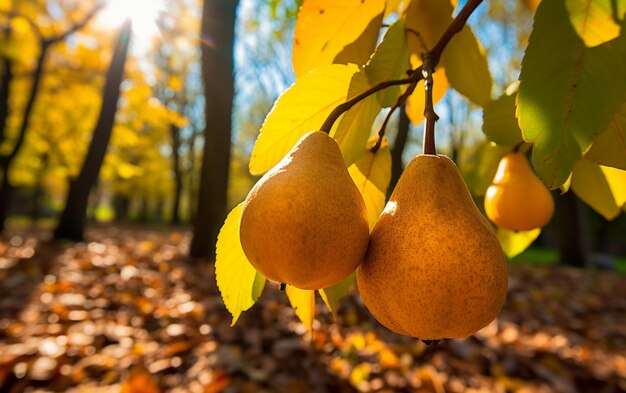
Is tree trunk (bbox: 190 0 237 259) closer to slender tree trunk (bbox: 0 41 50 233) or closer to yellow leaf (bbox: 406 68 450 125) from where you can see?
yellow leaf (bbox: 406 68 450 125)

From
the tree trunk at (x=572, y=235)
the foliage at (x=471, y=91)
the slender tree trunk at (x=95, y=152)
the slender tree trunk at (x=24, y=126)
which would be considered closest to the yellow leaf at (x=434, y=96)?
the foliage at (x=471, y=91)

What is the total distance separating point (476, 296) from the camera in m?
0.47

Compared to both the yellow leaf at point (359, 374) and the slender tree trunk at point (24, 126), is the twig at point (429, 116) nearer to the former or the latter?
the yellow leaf at point (359, 374)

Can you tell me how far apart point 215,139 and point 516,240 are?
390cm

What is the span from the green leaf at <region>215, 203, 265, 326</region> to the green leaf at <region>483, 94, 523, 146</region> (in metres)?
0.51

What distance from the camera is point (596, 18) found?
0.44 m

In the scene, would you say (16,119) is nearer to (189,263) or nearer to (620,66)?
(189,263)

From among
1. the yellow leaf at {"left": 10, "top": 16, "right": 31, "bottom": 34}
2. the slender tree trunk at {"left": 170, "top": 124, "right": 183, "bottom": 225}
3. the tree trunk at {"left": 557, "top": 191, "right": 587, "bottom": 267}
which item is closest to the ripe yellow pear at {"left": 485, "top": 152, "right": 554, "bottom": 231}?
the tree trunk at {"left": 557, "top": 191, "right": 587, "bottom": 267}

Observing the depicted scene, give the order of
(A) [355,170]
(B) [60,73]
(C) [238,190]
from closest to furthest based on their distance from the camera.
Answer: (A) [355,170], (B) [60,73], (C) [238,190]

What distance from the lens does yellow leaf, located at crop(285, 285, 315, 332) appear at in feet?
2.33

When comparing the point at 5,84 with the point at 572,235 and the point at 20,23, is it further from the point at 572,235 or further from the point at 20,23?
the point at 572,235

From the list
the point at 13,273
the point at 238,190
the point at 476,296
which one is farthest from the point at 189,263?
the point at 238,190

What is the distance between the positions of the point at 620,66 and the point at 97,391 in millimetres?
2306

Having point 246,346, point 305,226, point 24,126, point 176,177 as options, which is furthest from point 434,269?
point 176,177
